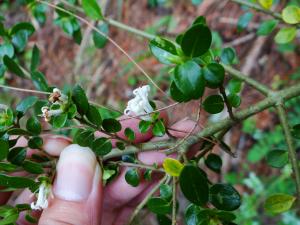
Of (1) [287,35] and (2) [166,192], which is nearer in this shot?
(2) [166,192]

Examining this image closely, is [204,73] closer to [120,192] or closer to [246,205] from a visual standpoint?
[120,192]

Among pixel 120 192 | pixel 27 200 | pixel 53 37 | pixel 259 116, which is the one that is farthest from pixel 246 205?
pixel 53 37

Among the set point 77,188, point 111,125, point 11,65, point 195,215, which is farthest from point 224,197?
point 11,65

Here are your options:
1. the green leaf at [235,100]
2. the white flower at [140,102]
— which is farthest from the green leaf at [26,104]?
the green leaf at [235,100]

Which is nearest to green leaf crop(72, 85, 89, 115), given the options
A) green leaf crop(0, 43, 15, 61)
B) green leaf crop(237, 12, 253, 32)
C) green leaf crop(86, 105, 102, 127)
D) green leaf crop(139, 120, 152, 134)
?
green leaf crop(86, 105, 102, 127)

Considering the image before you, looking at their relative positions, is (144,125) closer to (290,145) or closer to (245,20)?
(290,145)

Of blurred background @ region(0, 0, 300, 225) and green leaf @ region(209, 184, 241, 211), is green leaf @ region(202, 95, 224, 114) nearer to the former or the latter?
green leaf @ region(209, 184, 241, 211)

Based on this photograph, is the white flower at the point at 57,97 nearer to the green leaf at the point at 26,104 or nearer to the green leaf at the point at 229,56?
the green leaf at the point at 26,104
